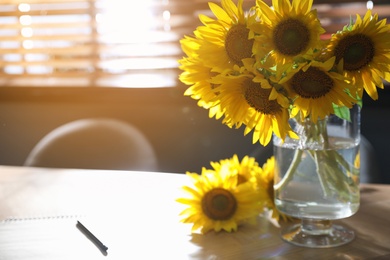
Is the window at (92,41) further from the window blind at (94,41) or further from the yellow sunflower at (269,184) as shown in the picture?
the yellow sunflower at (269,184)

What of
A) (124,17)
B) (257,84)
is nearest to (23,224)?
(257,84)

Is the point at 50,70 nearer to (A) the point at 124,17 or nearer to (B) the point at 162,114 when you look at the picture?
(A) the point at 124,17

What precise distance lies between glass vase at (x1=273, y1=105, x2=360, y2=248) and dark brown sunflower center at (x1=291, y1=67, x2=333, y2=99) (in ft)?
0.34

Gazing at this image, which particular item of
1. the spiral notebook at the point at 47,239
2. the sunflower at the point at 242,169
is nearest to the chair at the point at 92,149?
the spiral notebook at the point at 47,239

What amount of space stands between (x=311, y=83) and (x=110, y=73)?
6.12 ft

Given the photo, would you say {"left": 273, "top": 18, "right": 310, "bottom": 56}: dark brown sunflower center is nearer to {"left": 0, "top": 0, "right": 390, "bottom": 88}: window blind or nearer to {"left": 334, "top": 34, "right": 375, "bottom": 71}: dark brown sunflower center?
{"left": 334, "top": 34, "right": 375, "bottom": 71}: dark brown sunflower center

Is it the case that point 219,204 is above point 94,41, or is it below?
below

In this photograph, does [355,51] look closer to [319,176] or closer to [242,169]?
[319,176]

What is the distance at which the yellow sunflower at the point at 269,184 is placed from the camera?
1091mm

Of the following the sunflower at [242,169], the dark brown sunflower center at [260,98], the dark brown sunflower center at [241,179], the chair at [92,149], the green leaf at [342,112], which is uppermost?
the dark brown sunflower center at [260,98]

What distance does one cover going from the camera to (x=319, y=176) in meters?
0.96

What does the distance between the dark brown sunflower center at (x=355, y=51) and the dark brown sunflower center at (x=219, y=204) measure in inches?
12.3

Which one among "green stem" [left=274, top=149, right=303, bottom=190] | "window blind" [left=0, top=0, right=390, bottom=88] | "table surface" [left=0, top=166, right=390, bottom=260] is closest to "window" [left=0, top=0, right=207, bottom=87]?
"window blind" [left=0, top=0, right=390, bottom=88]

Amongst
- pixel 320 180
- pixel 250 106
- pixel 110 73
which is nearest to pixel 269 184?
pixel 320 180
